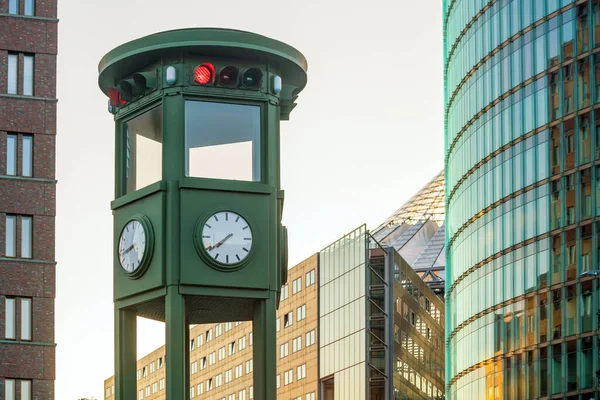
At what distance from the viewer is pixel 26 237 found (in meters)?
53.3

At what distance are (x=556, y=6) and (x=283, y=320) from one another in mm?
72862

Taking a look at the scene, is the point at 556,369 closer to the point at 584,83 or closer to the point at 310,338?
the point at 584,83

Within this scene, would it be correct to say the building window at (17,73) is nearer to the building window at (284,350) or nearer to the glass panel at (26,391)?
the glass panel at (26,391)

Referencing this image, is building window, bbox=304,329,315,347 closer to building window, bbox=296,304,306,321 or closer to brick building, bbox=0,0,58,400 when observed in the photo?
building window, bbox=296,304,306,321

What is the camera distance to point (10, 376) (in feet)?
171

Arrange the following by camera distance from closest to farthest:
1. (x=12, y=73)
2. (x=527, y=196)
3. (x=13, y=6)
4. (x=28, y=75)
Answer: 1. (x=12, y=73)
2. (x=28, y=75)
3. (x=13, y=6)
4. (x=527, y=196)

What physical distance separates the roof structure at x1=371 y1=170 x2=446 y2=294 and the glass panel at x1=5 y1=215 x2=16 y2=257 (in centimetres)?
10546

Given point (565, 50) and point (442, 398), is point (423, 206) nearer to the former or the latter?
point (442, 398)

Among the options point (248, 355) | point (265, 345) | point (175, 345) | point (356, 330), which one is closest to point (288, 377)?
point (248, 355)

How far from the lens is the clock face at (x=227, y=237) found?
28750 millimetres

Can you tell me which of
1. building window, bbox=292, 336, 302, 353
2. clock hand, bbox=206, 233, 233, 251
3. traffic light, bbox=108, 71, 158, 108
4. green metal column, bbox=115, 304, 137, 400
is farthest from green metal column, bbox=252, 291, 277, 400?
building window, bbox=292, 336, 302, 353

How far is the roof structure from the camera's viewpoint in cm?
16288

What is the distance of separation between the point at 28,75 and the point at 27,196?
4116mm

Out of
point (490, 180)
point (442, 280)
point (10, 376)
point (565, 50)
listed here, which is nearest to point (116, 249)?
point (10, 376)
